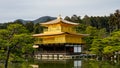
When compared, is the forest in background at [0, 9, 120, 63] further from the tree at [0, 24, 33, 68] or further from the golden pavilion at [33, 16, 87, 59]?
the golden pavilion at [33, 16, 87, 59]

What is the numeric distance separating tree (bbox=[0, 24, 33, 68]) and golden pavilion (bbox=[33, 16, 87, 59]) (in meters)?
30.8

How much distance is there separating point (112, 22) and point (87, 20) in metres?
30.5

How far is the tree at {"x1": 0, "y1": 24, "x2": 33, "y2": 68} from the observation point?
56.5 feet

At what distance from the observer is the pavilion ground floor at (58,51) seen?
164 feet

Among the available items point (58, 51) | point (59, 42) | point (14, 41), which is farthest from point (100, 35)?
point (14, 41)

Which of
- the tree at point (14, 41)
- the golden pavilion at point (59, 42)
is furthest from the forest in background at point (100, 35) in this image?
the golden pavilion at point (59, 42)

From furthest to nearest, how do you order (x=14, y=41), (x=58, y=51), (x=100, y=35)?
(x=100, y=35) < (x=58, y=51) < (x=14, y=41)

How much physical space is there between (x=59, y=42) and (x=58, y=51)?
1.57 metres

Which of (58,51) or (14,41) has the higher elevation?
(14,41)

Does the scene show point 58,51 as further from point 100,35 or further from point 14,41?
point 14,41

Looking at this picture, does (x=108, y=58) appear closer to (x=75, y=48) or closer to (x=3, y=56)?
(x=75, y=48)

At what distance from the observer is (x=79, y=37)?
5384cm

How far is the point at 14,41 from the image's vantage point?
57.2ft

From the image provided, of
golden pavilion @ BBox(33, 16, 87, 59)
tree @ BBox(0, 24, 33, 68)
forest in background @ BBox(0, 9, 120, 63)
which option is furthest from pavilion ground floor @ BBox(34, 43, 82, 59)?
tree @ BBox(0, 24, 33, 68)
